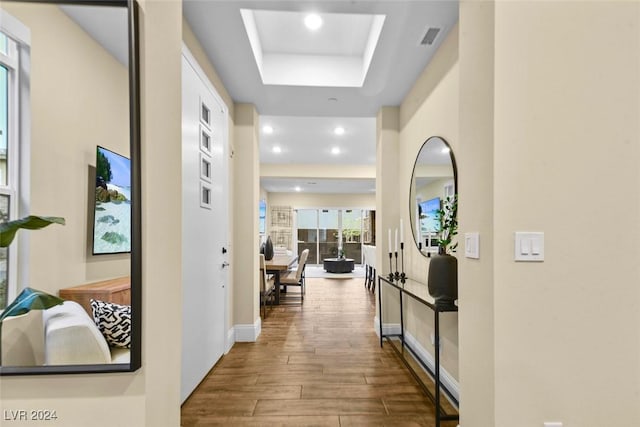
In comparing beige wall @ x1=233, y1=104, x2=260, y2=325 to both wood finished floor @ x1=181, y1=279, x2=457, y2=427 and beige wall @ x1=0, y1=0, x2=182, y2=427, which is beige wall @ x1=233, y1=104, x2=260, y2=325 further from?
beige wall @ x1=0, y1=0, x2=182, y2=427

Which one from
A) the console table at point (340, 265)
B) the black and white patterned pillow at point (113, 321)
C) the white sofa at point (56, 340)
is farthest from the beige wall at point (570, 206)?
the console table at point (340, 265)

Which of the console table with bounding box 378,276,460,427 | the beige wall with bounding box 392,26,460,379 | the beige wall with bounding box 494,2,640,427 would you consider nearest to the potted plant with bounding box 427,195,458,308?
the console table with bounding box 378,276,460,427

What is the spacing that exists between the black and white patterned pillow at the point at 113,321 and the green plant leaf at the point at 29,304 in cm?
14

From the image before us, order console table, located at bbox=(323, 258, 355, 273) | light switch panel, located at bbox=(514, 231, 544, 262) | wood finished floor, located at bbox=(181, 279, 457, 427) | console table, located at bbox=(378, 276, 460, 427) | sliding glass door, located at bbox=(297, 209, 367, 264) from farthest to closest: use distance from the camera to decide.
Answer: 1. sliding glass door, located at bbox=(297, 209, 367, 264)
2. console table, located at bbox=(323, 258, 355, 273)
3. wood finished floor, located at bbox=(181, 279, 457, 427)
4. console table, located at bbox=(378, 276, 460, 427)
5. light switch panel, located at bbox=(514, 231, 544, 262)

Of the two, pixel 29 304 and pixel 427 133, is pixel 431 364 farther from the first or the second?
pixel 29 304

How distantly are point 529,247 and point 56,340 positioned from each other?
1.86 meters

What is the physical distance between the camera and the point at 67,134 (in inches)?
45.3

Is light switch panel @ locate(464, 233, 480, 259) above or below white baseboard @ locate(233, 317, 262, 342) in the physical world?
above

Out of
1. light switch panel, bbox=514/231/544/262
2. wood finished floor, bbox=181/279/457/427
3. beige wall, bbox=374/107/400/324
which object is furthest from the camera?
beige wall, bbox=374/107/400/324

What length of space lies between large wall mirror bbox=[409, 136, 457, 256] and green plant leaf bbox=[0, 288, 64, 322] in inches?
90.2

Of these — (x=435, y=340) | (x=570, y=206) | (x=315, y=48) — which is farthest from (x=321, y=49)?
(x=435, y=340)

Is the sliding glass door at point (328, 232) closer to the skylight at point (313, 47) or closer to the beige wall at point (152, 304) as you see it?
the skylight at point (313, 47)

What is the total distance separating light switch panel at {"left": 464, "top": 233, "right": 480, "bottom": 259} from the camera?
143cm

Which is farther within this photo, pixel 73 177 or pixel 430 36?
pixel 430 36
